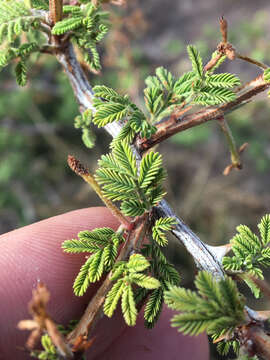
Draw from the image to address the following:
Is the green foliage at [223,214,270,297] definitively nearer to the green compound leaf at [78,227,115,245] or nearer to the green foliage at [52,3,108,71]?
the green compound leaf at [78,227,115,245]

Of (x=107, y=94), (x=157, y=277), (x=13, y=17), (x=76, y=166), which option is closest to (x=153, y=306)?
(x=157, y=277)

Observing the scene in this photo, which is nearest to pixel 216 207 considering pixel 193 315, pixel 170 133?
pixel 170 133

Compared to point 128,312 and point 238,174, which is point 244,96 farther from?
point 238,174

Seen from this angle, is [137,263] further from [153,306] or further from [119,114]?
[119,114]

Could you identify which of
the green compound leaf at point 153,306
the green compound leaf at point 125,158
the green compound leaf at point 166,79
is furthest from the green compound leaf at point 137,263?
the green compound leaf at point 166,79

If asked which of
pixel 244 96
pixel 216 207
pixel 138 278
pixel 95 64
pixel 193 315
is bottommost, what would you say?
pixel 216 207

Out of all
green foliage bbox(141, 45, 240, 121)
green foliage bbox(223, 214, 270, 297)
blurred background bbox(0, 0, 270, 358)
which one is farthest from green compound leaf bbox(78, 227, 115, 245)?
blurred background bbox(0, 0, 270, 358)
